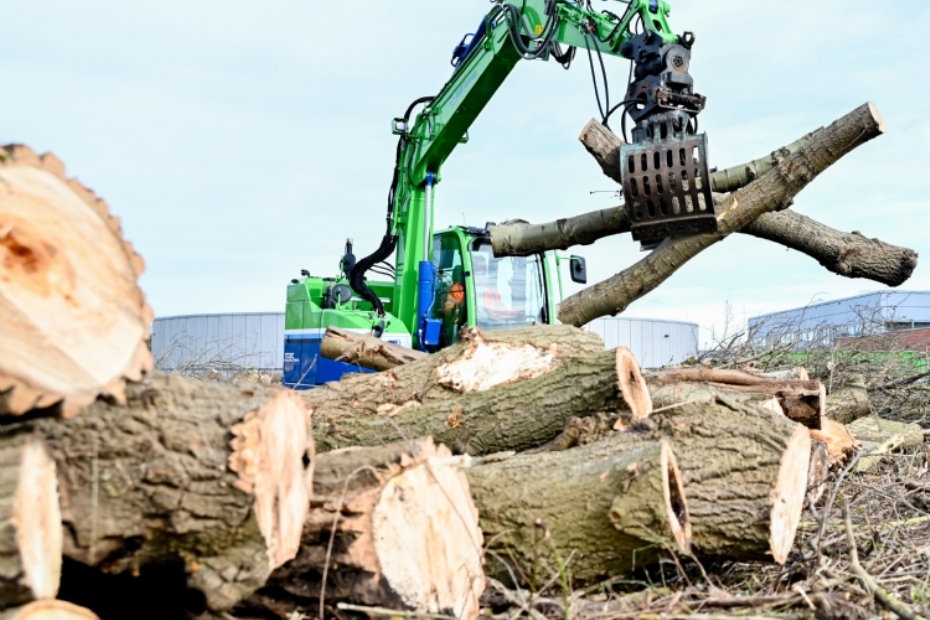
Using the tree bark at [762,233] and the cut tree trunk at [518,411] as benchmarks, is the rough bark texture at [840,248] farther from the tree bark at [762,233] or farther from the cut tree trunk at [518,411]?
the cut tree trunk at [518,411]

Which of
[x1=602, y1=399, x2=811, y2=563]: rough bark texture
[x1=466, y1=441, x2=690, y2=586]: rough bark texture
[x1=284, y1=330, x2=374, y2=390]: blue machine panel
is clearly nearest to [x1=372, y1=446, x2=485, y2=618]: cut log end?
[x1=466, y1=441, x2=690, y2=586]: rough bark texture

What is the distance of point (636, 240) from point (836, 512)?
7.31ft

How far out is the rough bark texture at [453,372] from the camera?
4352 mm

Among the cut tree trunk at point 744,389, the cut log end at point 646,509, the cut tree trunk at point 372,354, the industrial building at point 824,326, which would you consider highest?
the industrial building at point 824,326

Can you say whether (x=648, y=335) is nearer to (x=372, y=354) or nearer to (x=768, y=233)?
(x=768, y=233)

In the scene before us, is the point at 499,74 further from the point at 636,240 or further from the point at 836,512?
the point at 836,512

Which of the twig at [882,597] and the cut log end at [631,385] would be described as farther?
the cut log end at [631,385]

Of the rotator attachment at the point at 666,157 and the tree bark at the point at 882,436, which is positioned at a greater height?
the rotator attachment at the point at 666,157

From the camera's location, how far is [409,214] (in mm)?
8547

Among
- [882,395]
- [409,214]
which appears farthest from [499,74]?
[882,395]

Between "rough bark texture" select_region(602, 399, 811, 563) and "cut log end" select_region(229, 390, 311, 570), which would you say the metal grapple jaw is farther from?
"cut log end" select_region(229, 390, 311, 570)

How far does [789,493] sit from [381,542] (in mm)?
1536

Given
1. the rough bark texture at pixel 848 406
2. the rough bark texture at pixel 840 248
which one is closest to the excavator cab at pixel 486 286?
the rough bark texture at pixel 840 248

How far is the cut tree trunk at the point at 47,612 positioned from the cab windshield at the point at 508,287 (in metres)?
5.62
